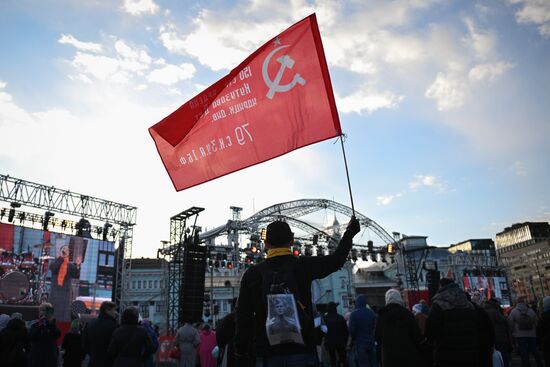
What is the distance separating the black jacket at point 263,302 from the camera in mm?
2970

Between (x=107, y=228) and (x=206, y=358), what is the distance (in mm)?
21454

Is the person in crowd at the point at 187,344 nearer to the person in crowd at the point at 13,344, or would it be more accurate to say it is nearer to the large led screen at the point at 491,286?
the person in crowd at the point at 13,344

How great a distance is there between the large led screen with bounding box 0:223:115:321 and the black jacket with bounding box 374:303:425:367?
2419 centimetres

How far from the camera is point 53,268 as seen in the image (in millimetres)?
25812

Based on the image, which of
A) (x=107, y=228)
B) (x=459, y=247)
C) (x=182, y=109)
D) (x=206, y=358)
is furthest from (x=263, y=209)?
(x=459, y=247)

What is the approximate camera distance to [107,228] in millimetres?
28984

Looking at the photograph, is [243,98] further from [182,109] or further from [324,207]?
[324,207]

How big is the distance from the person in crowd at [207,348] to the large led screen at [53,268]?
60.0ft

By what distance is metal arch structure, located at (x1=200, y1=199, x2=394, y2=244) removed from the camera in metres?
36.8

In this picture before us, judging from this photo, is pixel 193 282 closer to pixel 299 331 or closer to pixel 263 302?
pixel 263 302

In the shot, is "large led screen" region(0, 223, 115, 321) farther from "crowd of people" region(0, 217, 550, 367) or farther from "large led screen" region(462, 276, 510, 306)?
"large led screen" region(462, 276, 510, 306)

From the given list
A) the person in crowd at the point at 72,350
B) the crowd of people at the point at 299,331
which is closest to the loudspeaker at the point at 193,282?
the crowd of people at the point at 299,331

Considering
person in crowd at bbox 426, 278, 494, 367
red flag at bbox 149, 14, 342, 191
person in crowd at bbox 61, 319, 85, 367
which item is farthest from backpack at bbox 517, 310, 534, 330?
person in crowd at bbox 61, 319, 85, 367

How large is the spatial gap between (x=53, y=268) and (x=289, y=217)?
1964 cm
